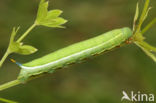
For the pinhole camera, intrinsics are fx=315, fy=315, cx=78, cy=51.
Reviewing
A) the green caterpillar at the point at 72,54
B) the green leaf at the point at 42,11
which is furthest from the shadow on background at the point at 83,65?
the green leaf at the point at 42,11

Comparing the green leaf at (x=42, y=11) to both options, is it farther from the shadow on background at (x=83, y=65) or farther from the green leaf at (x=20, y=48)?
the shadow on background at (x=83, y=65)

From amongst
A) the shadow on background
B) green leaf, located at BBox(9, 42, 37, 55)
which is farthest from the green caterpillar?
the shadow on background

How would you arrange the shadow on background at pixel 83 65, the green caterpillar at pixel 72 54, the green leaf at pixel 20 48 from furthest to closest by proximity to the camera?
the shadow on background at pixel 83 65, the green caterpillar at pixel 72 54, the green leaf at pixel 20 48

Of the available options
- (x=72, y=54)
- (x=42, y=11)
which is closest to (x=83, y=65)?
(x=72, y=54)

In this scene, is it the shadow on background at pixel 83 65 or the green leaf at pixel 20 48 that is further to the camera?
the shadow on background at pixel 83 65

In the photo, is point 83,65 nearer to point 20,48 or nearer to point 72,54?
point 72,54

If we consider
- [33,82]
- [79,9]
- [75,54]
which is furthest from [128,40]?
[79,9]

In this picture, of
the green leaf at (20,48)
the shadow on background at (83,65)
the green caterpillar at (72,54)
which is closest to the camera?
the green leaf at (20,48)

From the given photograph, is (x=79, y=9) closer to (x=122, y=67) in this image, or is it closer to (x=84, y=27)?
(x=84, y=27)
